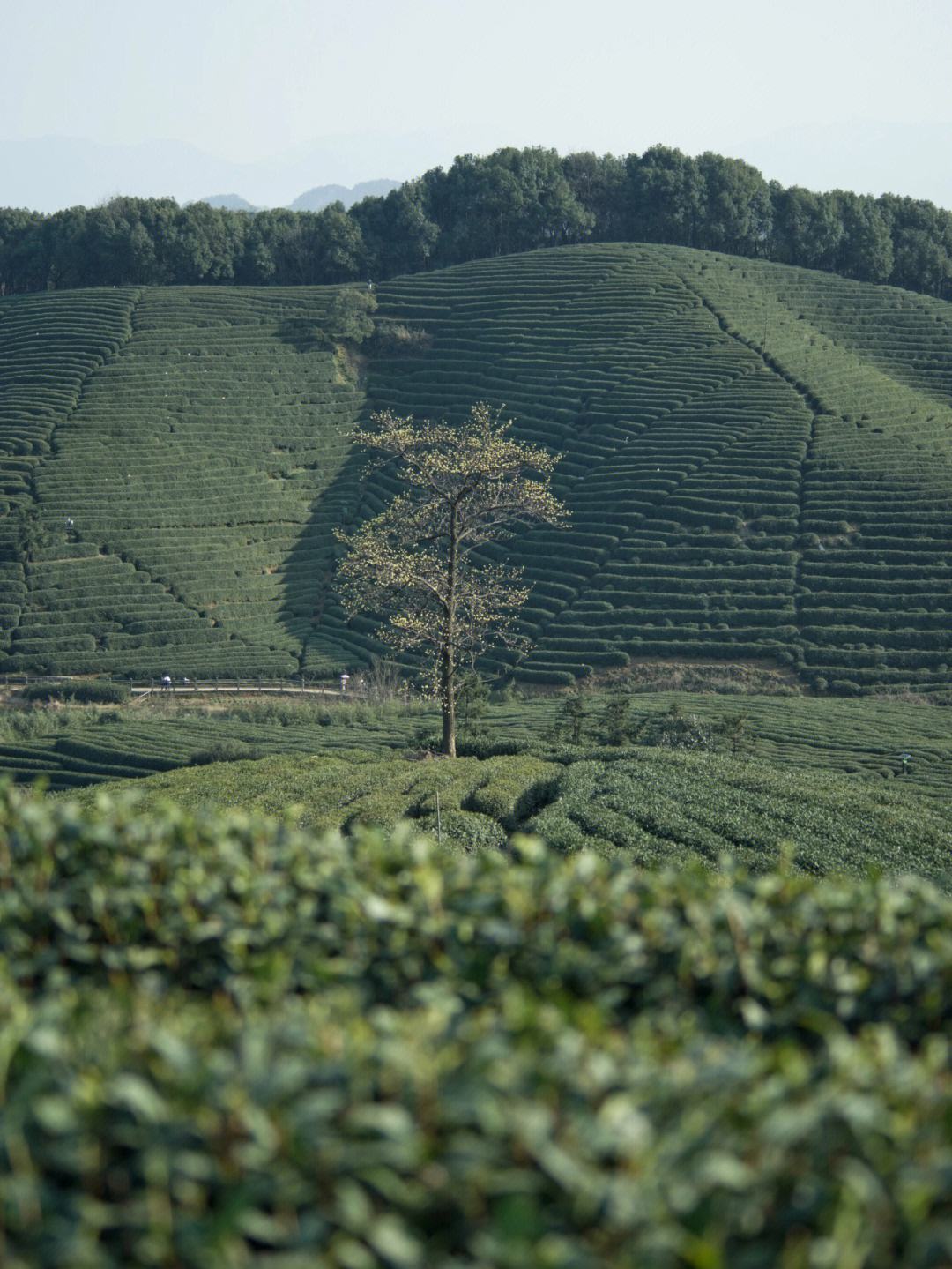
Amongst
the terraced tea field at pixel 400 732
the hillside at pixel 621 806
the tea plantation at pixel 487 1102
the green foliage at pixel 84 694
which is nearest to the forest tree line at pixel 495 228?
the green foliage at pixel 84 694

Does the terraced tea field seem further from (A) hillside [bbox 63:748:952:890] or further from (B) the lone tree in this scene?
(A) hillside [bbox 63:748:952:890]

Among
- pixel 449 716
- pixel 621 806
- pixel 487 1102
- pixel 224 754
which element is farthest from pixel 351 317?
pixel 487 1102

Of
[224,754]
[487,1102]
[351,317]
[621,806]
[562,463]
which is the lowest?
[224,754]

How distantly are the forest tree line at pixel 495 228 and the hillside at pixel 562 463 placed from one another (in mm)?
6111

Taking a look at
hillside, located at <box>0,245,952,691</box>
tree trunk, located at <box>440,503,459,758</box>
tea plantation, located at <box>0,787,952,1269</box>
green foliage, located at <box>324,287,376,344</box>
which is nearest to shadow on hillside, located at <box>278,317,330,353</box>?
hillside, located at <box>0,245,952,691</box>

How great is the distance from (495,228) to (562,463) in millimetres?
36151

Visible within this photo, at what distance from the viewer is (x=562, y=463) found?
A: 70812 mm

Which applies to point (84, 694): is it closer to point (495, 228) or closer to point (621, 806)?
point (621, 806)

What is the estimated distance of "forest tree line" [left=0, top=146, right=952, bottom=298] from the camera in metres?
95.9

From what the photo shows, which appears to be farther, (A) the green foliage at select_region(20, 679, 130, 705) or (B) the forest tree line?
(B) the forest tree line

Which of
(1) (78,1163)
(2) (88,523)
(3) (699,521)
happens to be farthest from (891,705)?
(1) (78,1163)

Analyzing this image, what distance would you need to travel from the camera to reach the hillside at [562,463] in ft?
194

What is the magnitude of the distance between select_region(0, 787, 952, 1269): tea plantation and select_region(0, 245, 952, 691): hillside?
161 ft

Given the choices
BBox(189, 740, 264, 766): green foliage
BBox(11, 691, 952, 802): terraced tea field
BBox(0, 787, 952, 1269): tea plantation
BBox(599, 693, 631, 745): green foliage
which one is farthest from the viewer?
BBox(189, 740, 264, 766): green foliage
